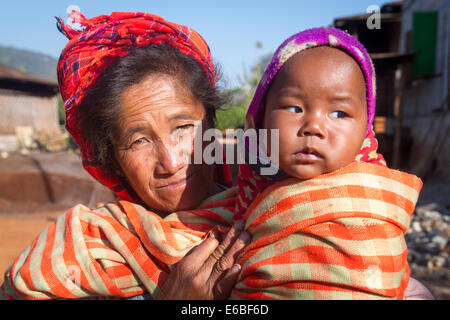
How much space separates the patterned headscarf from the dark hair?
0.04m

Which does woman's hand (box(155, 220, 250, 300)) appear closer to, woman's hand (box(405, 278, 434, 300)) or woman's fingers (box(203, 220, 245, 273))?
woman's fingers (box(203, 220, 245, 273))

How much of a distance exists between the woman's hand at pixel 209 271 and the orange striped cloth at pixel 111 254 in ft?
0.22

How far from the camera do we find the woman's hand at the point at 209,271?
47.8 inches

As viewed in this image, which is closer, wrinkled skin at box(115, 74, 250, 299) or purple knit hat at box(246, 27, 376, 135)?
purple knit hat at box(246, 27, 376, 135)

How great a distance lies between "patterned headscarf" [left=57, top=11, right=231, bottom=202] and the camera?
1.58 metres

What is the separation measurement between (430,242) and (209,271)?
4.95 metres

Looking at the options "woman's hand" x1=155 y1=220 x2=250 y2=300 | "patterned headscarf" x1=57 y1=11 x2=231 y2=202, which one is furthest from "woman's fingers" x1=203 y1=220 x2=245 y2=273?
"patterned headscarf" x1=57 y1=11 x2=231 y2=202

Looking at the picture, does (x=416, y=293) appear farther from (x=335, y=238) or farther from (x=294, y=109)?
(x=294, y=109)

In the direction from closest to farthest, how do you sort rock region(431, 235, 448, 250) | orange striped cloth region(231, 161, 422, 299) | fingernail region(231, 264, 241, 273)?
1. orange striped cloth region(231, 161, 422, 299)
2. fingernail region(231, 264, 241, 273)
3. rock region(431, 235, 448, 250)

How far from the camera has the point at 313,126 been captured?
1008 millimetres

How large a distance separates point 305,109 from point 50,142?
16.4m

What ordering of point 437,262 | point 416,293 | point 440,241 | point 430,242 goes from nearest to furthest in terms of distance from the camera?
point 416,293 < point 437,262 < point 440,241 < point 430,242

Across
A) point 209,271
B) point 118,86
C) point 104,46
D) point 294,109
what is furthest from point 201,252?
point 104,46

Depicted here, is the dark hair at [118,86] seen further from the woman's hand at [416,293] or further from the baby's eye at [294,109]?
the woman's hand at [416,293]
